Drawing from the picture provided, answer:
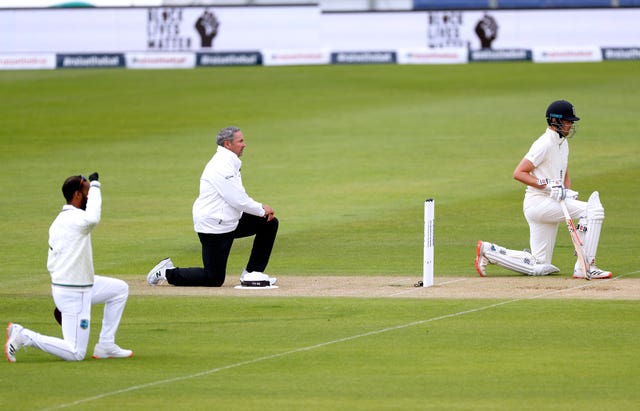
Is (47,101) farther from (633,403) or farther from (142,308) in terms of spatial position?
(633,403)

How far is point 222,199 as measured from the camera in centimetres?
1515

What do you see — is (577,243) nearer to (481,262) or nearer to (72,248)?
(481,262)

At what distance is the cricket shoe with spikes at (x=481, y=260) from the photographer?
15984 mm

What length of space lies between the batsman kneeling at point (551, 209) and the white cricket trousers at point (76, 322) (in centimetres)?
608

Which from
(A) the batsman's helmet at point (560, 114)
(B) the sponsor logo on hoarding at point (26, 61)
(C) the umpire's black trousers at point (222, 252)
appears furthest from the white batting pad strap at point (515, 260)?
(B) the sponsor logo on hoarding at point (26, 61)

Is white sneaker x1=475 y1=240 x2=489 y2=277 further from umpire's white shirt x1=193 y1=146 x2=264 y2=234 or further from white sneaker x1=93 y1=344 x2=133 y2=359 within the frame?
white sneaker x1=93 y1=344 x2=133 y2=359

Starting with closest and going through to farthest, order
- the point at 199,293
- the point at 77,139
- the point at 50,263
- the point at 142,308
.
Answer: the point at 50,263, the point at 142,308, the point at 199,293, the point at 77,139

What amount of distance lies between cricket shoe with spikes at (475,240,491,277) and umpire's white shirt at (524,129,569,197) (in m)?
0.88

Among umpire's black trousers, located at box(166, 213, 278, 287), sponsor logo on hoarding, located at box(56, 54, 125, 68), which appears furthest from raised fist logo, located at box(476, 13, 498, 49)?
umpire's black trousers, located at box(166, 213, 278, 287)

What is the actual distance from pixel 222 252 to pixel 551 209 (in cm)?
398

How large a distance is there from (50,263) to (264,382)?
2.18 m

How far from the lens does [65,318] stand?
11016 millimetres

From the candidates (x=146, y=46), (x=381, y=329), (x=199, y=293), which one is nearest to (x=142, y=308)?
(x=199, y=293)

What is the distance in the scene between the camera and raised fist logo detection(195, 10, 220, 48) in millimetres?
51219
